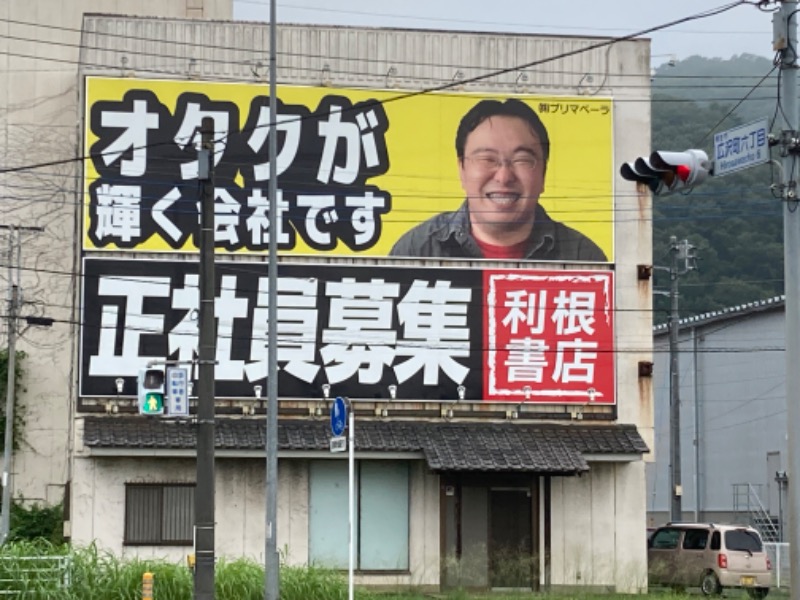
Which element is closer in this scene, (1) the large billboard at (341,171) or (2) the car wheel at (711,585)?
(1) the large billboard at (341,171)

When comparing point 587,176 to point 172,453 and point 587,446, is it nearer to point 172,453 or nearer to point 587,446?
point 587,446

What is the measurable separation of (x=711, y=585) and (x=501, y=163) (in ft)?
36.6

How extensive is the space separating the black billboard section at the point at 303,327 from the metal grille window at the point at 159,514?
7.51ft

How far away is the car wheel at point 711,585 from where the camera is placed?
3500 centimetres

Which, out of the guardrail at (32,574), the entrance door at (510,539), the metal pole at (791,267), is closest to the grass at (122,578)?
the guardrail at (32,574)

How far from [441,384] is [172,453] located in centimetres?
638

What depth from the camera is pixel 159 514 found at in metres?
33.6

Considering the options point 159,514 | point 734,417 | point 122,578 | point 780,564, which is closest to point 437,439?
point 159,514

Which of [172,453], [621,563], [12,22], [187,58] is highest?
[12,22]

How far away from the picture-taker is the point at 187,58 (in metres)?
34.8

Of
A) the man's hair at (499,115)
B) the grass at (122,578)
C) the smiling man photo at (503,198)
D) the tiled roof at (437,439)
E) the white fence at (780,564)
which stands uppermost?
the man's hair at (499,115)

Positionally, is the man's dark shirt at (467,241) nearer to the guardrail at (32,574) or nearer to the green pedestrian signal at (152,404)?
the guardrail at (32,574)

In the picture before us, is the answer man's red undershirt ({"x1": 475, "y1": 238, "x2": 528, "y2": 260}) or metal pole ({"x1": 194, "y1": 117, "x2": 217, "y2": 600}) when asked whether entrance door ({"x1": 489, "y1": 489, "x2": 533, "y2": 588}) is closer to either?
man's red undershirt ({"x1": 475, "y1": 238, "x2": 528, "y2": 260})

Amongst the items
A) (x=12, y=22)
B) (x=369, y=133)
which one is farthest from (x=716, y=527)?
(x=12, y=22)
